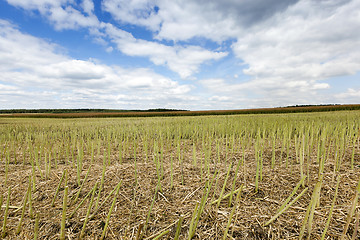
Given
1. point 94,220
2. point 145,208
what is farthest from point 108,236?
point 145,208

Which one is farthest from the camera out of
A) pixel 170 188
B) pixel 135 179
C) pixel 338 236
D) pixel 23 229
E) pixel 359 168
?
pixel 359 168

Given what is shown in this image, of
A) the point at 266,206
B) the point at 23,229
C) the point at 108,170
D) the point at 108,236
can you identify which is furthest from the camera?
the point at 108,170

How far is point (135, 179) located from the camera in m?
2.24

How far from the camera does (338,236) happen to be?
4.56ft

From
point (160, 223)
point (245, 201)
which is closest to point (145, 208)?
point (160, 223)

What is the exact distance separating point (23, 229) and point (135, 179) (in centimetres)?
110

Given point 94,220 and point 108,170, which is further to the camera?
point 108,170

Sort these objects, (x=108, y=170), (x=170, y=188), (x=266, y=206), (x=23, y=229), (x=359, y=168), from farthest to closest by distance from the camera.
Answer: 1. (x=108, y=170)
2. (x=359, y=168)
3. (x=170, y=188)
4. (x=266, y=206)
5. (x=23, y=229)

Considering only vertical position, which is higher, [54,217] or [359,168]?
[359,168]

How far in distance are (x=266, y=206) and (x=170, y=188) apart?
3.40ft

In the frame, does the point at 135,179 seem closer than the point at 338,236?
No

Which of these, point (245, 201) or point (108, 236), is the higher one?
point (245, 201)

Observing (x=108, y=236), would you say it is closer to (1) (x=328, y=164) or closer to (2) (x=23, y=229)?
(2) (x=23, y=229)

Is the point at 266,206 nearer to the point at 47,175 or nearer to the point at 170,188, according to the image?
the point at 170,188
